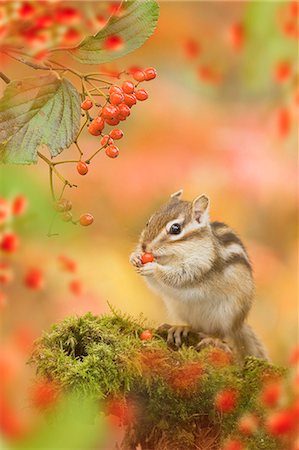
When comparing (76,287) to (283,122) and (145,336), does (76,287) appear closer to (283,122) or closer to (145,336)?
(145,336)

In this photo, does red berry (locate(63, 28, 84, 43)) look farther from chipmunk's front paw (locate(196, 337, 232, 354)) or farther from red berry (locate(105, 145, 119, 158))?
chipmunk's front paw (locate(196, 337, 232, 354))

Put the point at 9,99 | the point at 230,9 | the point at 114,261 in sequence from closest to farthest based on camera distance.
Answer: the point at 9,99
the point at 114,261
the point at 230,9

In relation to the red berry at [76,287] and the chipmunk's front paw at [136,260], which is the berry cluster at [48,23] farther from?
the red berry at [76,287]

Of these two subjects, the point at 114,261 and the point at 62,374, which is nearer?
the point at 62,374

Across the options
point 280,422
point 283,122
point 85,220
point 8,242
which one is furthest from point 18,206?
point 283,122

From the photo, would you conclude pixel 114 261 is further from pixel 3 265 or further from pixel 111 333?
pixel 111 333

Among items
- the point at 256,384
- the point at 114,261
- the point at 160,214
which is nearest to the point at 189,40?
the point at 114,261
